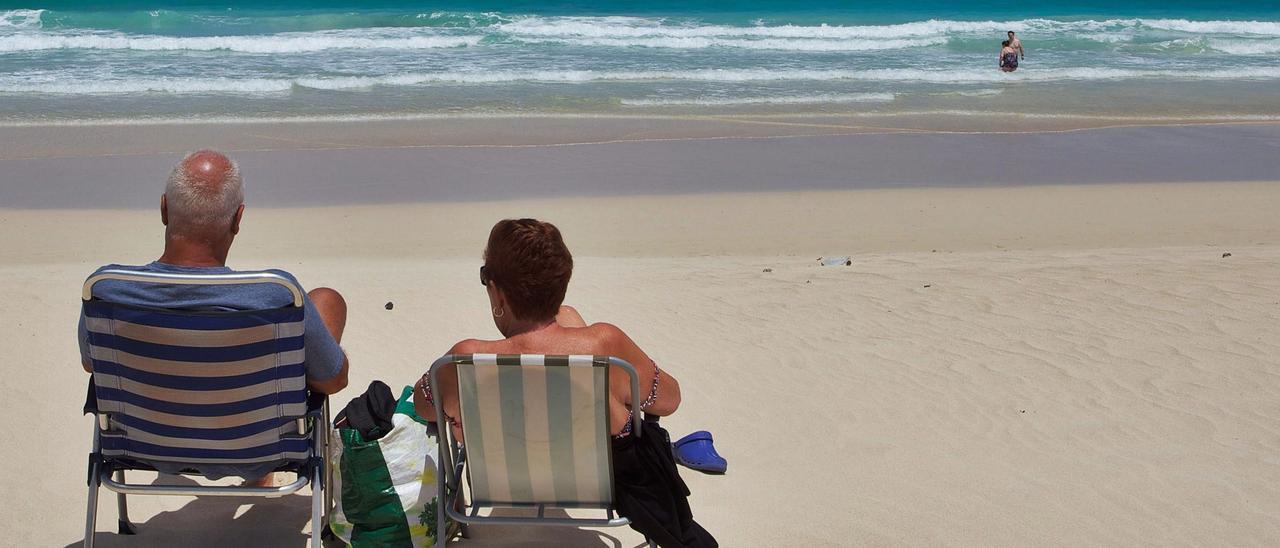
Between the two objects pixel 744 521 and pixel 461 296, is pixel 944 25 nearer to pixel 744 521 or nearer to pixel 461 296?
pixel 461 296

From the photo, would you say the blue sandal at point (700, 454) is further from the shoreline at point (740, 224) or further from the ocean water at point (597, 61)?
the ocean water at point (597, 61)

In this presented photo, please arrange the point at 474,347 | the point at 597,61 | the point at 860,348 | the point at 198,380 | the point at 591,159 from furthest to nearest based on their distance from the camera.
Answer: the point at 597,61
the point at 591,159
the point at 860,348
the point at 474,347
the point at 198,380

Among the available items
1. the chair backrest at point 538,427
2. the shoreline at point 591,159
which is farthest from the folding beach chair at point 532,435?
the shoreline at point 591,159

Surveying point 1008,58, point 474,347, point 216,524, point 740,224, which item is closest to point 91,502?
point 216,524

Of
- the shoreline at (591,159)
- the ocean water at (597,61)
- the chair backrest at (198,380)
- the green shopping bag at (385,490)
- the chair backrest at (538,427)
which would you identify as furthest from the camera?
the ocean water at (597,61)

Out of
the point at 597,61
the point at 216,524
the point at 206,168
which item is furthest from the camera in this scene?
the point at 597,61

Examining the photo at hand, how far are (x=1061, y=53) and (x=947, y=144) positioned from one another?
1187 centimetres

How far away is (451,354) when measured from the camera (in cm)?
298

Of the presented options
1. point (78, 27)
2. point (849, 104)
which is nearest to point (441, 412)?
point (849, 104)

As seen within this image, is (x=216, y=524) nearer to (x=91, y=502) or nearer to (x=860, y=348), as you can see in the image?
(x=91, y=502)

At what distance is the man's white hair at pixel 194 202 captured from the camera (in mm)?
3023

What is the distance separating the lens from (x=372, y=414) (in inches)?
135

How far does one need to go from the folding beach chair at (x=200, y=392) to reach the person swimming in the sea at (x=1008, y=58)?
59.0ft

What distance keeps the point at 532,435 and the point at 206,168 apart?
111 cm
